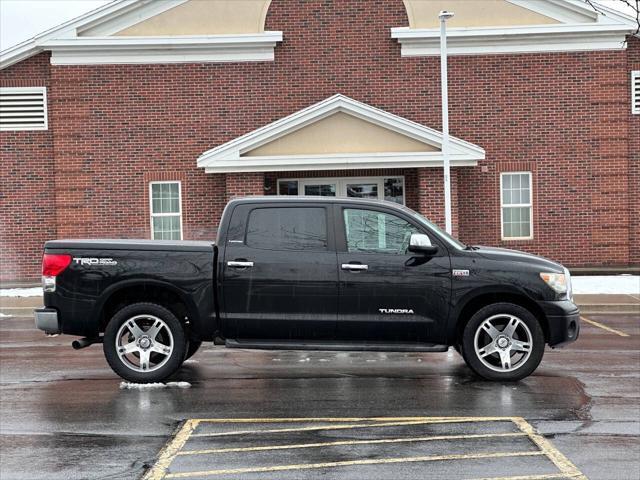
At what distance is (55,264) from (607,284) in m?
13.7

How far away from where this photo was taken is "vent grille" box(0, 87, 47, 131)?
74.8 feet

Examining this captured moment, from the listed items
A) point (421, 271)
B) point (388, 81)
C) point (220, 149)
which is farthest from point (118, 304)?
point (388, 81)

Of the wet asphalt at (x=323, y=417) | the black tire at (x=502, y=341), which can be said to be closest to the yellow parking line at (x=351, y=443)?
the wet asphalt at (x=323, y=417)

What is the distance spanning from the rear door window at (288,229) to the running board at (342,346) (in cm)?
97

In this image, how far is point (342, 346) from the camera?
31.7 ft

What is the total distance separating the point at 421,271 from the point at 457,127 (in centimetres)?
1375

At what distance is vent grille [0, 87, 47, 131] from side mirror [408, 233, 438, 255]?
51.3 feet

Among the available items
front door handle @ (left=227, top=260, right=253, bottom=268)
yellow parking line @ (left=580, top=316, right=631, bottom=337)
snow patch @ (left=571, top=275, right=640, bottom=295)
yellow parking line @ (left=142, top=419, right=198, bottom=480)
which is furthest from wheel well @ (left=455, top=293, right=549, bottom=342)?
snow patch @ (left=571, top=275, right=640, bottom=295)

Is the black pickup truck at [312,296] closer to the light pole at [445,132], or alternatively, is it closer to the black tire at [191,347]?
the black tire at [191,347]

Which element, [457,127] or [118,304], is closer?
[118,304]

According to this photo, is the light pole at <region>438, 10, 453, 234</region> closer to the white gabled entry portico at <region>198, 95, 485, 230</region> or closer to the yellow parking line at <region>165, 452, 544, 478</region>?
the white gabled entry portico at <region>198, 95, 485, 230</region>

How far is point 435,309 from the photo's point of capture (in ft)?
31.6

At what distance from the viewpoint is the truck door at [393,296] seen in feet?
31.5

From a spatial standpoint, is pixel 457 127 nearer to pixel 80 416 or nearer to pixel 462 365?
pixel 462 365
